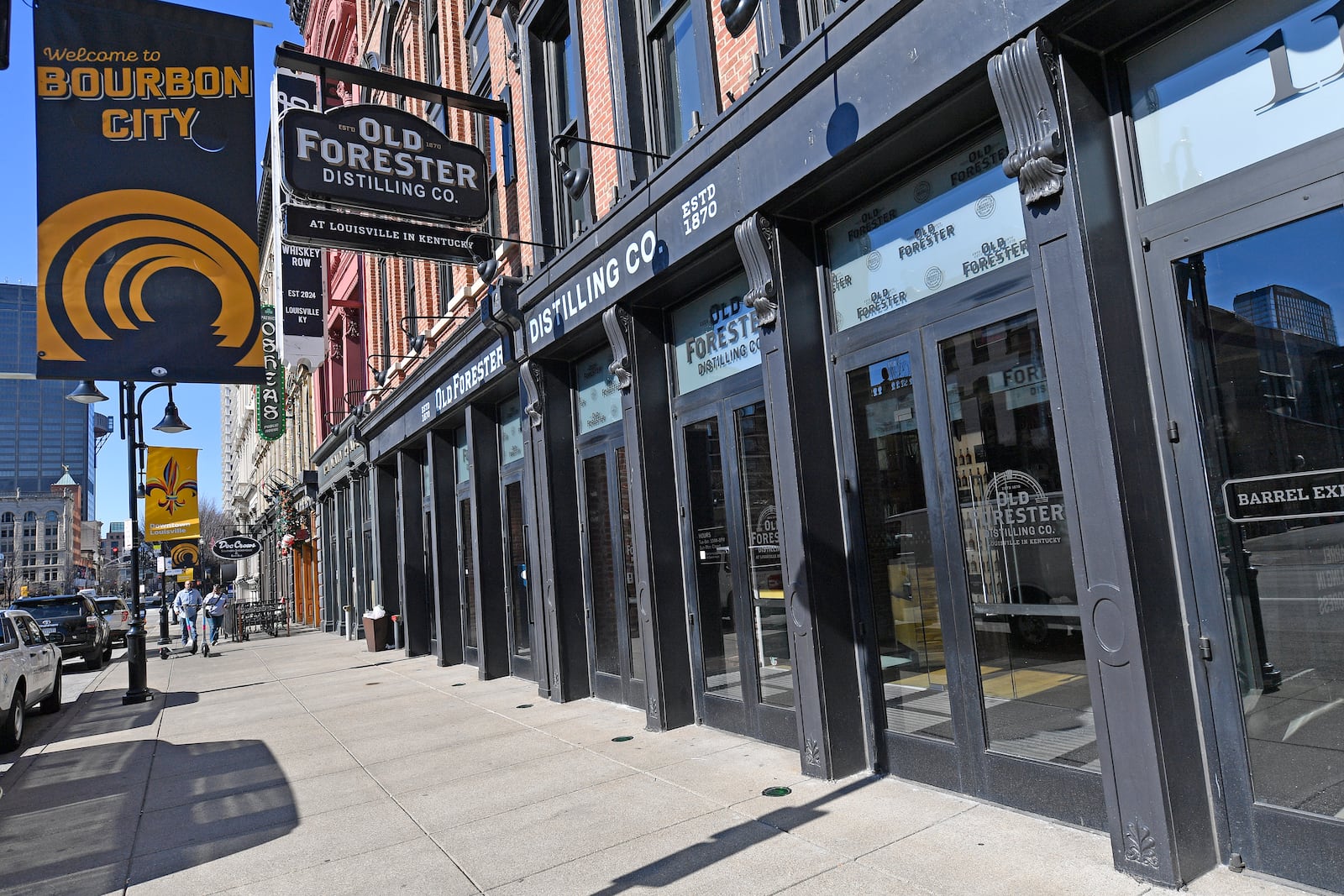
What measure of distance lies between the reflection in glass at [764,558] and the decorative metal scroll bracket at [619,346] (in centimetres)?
137

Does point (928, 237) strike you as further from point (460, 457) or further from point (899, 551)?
point (460, 457)

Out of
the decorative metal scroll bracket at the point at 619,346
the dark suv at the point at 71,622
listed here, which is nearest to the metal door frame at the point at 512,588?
the decorative metal scroll bracket at the point at 619,346

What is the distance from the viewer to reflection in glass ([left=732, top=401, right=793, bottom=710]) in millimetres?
6781

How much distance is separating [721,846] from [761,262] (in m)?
3.87

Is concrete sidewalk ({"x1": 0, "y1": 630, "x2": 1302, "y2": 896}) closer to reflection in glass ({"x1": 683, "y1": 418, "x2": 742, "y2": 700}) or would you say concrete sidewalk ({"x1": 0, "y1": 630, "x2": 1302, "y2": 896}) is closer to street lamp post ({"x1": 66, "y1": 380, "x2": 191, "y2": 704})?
reflection in glass ({"x1": 683, "y1": 418, "x2": 742, "y2": 700})

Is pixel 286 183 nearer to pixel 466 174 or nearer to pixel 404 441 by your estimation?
pixel 466 174

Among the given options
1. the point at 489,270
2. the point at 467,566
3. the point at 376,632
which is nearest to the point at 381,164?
the point at 489,270

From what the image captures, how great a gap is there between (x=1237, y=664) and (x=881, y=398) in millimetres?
2587

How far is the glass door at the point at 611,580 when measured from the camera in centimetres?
885

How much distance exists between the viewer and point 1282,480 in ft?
12.0

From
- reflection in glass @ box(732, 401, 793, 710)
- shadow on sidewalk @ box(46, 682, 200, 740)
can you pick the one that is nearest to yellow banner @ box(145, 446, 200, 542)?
shadow on sidewalk @ box(46, 682, 200, 740)

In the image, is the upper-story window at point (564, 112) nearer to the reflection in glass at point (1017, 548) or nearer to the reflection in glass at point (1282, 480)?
the reflection in glass at point (1017, 548)

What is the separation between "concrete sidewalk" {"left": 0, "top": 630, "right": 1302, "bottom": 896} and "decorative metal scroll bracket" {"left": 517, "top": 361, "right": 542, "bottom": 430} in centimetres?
327

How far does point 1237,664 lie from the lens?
381 cm
